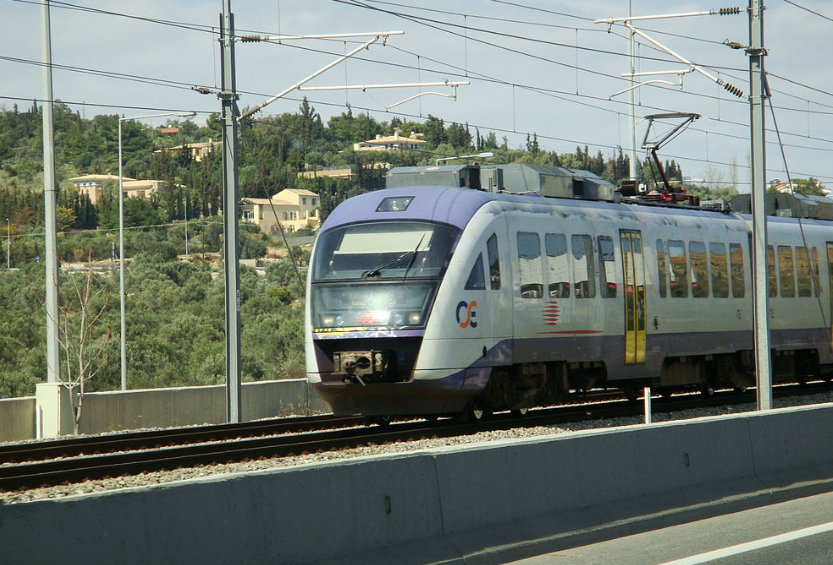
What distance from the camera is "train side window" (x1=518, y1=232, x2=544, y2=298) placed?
57.1ft

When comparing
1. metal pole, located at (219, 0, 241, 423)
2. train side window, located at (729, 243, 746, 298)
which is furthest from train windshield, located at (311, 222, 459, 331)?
train side window, located at (729, 243, 746, 298)

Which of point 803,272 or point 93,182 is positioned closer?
point 803,272

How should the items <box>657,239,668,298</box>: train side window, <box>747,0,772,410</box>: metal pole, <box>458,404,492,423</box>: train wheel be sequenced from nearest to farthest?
1. <box>747,0,772,410</box>: metal pole
2. <box>458,404,492,423</box>: train wheel
3. <box>657,239,668,298</box>: train side window

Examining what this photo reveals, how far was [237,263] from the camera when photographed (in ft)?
66.8

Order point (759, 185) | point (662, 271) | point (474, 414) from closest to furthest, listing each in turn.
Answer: point (759, 185) → point (474, 414) → point (662, 271)

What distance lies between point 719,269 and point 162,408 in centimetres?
1088

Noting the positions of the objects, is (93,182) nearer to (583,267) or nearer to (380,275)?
(583,267)

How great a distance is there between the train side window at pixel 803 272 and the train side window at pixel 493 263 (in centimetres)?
1044

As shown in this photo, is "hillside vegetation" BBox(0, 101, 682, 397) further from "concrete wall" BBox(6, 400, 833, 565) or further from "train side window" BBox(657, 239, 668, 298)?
"concrete wall" BBox(6, 400, 833, 565)

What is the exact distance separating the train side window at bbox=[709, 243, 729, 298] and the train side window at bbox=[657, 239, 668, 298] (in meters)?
1.77

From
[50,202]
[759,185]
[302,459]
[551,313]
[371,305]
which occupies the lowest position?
[302,459]

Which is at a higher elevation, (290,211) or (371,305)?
(290,211)

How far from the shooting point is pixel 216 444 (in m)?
14.9

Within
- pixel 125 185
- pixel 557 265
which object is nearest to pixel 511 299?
pixel 557 265
